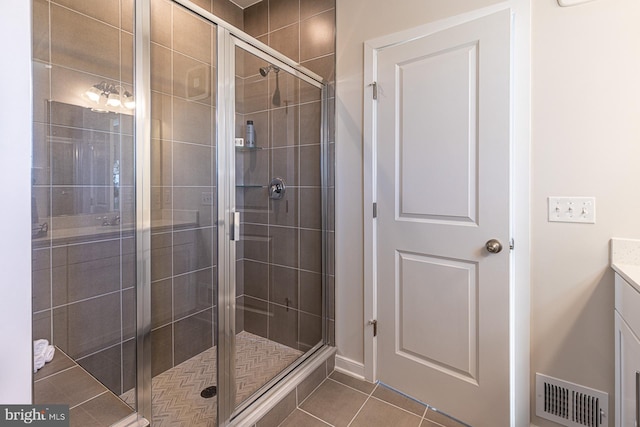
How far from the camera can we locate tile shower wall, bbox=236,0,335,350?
169 centimetres

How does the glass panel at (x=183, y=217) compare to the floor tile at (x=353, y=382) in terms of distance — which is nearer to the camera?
the glass panel at (x=183, y=217)

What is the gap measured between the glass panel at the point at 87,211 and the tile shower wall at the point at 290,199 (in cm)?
55

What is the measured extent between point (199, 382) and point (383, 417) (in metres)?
0.98

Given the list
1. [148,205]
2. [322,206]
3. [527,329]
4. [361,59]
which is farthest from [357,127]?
[527,329]

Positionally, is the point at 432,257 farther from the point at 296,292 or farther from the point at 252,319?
the point at 252,319

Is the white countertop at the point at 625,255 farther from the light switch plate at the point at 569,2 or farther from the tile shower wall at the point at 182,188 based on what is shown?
the tile shower wall at the point at 182,188

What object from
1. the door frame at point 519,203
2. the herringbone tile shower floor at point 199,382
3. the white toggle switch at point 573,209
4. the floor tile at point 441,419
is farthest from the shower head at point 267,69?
the floor tile at point 441,419

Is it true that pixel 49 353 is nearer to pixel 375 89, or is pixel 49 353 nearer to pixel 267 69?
pixel 267 69

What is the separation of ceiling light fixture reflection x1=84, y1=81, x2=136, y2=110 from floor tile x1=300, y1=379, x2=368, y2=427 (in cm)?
180

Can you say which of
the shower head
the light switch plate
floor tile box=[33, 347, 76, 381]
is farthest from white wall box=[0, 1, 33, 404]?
the light switch plate

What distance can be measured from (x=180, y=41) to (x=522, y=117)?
64.2 inches

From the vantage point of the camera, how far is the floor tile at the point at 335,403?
158 centimetres

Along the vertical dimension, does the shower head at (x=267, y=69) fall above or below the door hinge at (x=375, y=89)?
above

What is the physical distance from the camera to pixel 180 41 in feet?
4.44
